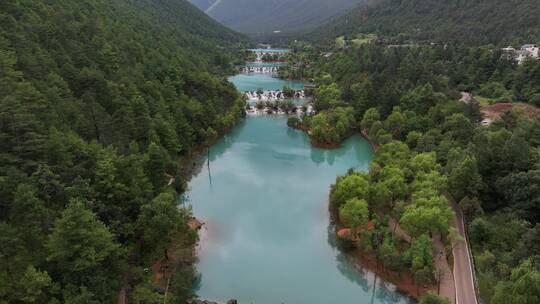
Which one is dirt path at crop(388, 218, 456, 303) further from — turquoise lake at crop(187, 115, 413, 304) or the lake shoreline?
turquoise lake at crop(187, 115, 413, 304)

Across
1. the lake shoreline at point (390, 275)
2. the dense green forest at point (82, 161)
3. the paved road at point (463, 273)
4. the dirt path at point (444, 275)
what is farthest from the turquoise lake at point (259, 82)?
the paved road at point (463, 273)

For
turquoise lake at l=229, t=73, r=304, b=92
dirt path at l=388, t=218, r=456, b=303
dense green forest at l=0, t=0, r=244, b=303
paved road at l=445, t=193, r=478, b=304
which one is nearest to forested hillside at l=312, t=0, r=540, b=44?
turquoise lake at l=229, t=73, r=304, b=92

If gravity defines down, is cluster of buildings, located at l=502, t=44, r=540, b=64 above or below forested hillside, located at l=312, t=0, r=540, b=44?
below

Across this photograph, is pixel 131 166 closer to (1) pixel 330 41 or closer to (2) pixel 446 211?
(2) pixel 446 211

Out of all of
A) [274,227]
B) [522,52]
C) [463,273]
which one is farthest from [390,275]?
[522,52]

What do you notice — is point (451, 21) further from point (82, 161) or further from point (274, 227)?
point (82, 161)
